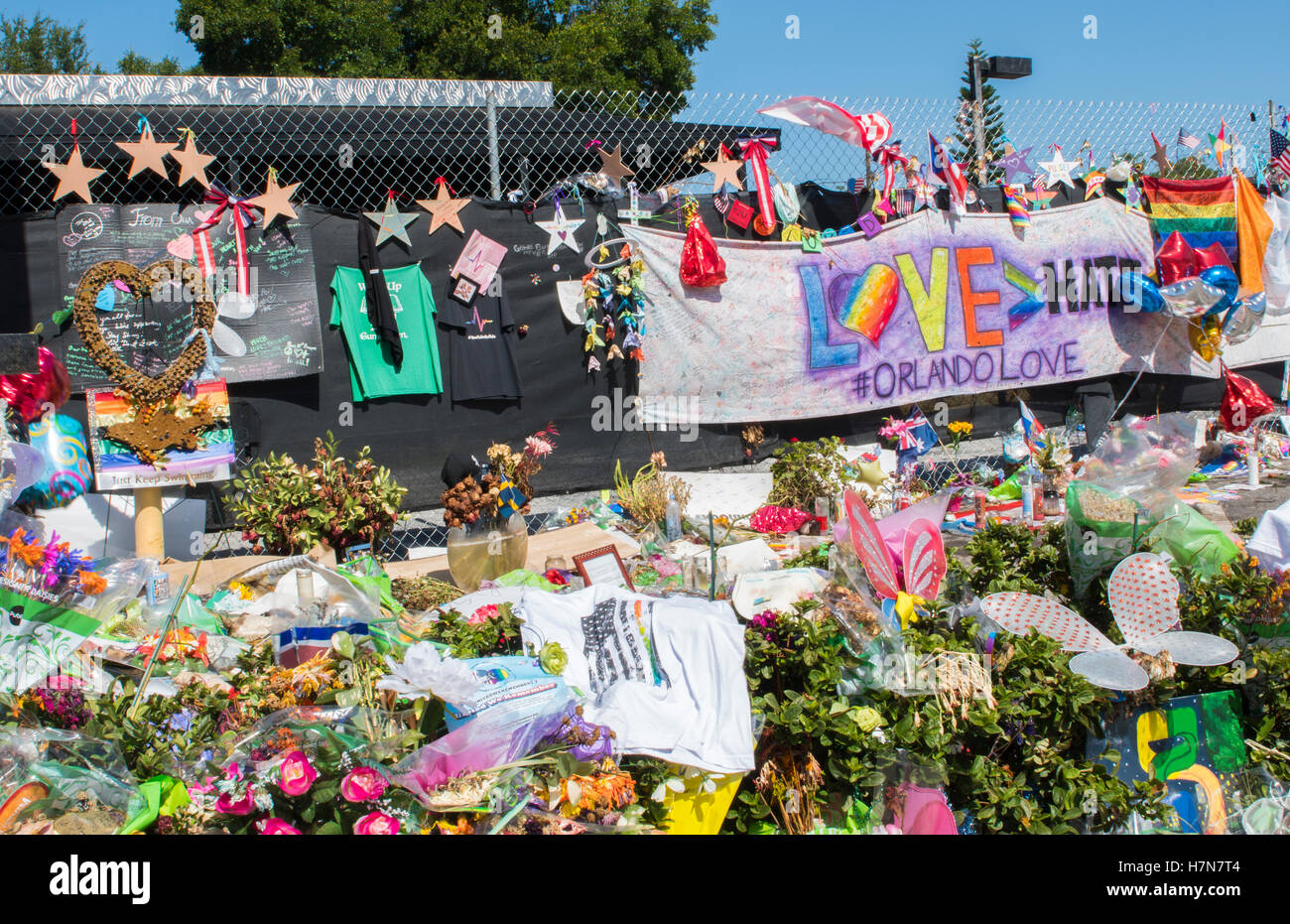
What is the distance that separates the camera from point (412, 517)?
21.3ft

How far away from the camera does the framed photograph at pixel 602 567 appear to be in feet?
12.8

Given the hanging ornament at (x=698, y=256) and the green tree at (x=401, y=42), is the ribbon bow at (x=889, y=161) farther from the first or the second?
the green tree at (x=401, y=42)

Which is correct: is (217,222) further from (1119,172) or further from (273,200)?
(1119,172)

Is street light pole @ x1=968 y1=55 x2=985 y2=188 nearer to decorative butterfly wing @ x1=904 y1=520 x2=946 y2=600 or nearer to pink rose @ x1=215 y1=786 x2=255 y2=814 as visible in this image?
decorative butterfly wing @ x1=904 y1=520 x2=946 y2=600

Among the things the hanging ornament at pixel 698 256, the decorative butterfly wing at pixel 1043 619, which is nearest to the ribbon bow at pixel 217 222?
the hanging ornament at pixel 698 256

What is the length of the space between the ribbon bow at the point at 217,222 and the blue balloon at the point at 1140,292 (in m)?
6.90

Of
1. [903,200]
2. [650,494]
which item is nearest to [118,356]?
[650,494]

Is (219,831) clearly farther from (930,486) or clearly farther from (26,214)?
(930,486)

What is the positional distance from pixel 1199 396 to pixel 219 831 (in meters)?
9.20

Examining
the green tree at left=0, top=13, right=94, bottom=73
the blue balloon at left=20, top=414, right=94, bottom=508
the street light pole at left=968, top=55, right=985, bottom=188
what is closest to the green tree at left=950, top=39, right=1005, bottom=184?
the street light pole at left=968, top=55, right=985, bottom=188

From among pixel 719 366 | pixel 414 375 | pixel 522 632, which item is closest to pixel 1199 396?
pixel 719 366

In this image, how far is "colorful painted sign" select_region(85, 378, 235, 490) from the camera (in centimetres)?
495

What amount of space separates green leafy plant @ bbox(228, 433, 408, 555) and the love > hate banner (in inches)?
90.6

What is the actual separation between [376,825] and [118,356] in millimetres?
Result: 3883
